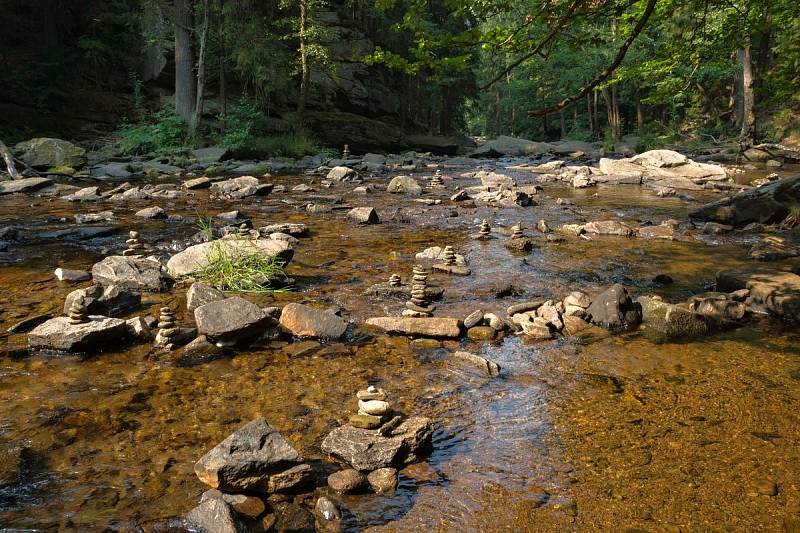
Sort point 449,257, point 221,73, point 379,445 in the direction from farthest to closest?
1. point 221,73
2. point 449,257
3. point 379,445

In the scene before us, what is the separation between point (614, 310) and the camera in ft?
17.8

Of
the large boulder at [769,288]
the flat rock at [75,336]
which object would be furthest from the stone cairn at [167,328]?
the large boulder at [769,288]

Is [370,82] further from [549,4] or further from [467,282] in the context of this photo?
[549,4]

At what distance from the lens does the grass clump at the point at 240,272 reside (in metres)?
6.52

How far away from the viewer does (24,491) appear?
277 cm

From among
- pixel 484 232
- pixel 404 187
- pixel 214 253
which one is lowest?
pixel 484 232

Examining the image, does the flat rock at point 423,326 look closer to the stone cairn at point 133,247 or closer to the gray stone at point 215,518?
the gray stone at point 215,518

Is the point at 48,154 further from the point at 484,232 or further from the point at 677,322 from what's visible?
the point at 677,322

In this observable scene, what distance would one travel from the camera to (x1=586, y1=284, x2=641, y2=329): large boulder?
5.36 metres

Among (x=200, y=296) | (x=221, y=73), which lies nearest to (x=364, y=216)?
(x=200, y=296)

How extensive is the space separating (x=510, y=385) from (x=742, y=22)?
586 cm

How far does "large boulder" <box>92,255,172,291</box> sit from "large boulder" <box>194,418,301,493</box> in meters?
4.07

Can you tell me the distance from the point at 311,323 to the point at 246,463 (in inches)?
94.3

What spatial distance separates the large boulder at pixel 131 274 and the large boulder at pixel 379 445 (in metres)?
4.16
